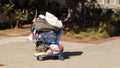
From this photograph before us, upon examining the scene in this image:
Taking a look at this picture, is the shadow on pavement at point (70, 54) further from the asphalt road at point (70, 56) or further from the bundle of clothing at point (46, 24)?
the bundle of clothing at point (46, 24)

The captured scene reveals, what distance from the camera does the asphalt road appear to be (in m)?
11.5

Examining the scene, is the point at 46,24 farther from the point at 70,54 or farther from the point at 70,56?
the point at 70,54

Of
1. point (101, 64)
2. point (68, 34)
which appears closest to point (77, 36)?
point (68, 34)

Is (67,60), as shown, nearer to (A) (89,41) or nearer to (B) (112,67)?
(B) (112,67)

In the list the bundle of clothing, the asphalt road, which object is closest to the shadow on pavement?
the asphalt road

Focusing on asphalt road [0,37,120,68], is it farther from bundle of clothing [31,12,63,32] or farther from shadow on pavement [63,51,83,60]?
bundle of clothing [31,12,63,32]

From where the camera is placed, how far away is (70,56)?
42.1 ft

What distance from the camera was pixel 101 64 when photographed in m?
11.5

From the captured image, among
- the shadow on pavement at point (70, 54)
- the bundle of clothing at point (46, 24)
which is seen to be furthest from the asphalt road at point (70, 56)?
the bundle of clothing at point (46, 24)

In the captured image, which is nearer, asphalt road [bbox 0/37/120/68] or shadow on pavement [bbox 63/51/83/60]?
asphalt road [bbox 0/37/120/68]

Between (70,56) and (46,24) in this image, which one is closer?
(46,24)

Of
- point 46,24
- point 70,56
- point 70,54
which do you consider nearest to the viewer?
point 46,24

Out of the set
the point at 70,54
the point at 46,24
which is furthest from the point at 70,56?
the point at 46,24

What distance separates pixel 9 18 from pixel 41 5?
2812 mm
